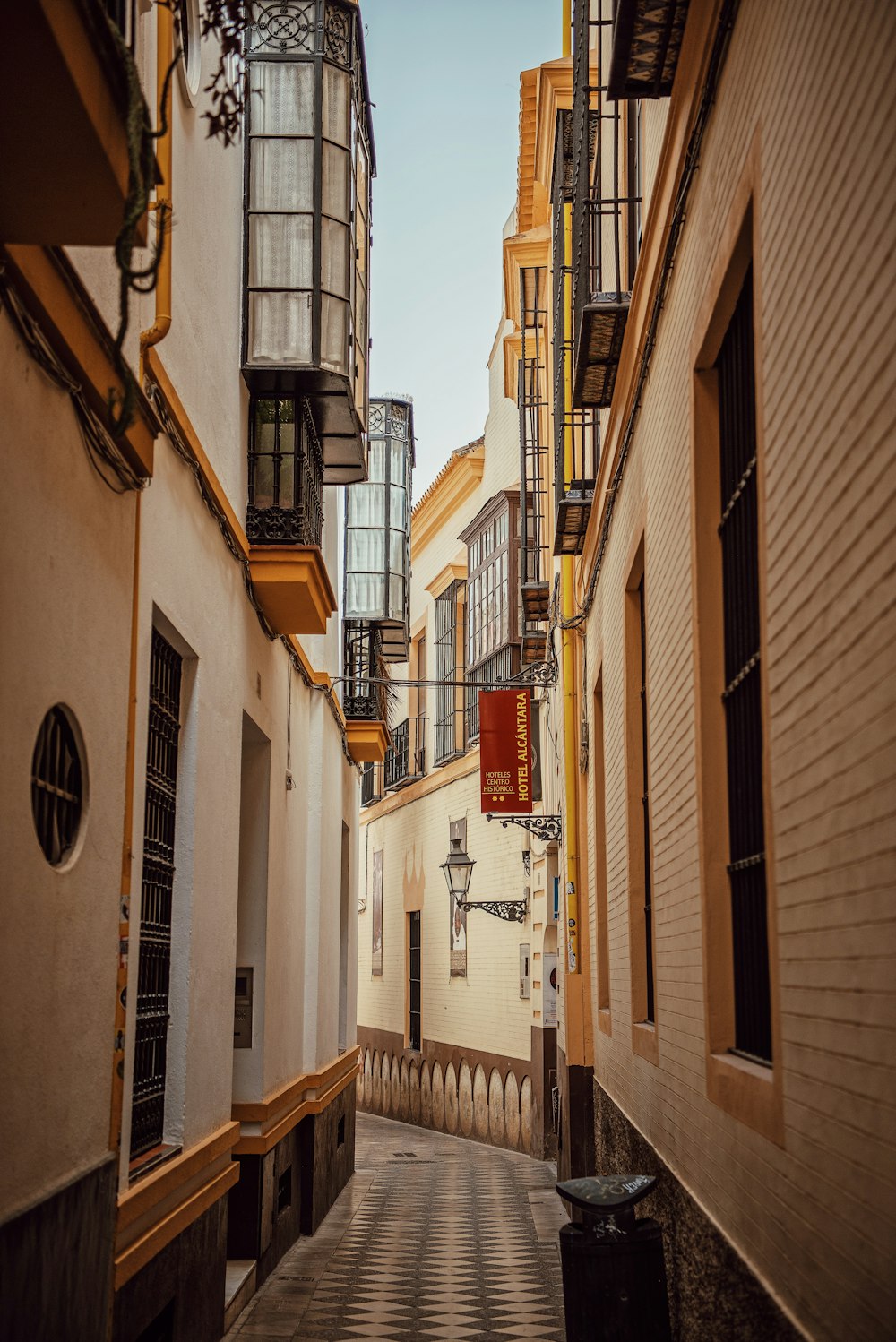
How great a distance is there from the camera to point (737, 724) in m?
5.21

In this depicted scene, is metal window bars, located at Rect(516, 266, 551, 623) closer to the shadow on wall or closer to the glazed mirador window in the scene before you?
the glazed mirador window

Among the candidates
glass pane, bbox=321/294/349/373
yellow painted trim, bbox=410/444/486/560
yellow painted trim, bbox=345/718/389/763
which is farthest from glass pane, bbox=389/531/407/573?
glass pane, bbox=321/294/349/373

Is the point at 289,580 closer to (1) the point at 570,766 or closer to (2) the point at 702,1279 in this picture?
(2) the point at 702,1279

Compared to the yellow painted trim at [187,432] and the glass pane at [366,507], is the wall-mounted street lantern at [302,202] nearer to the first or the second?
the yellow painted trim at [187,432]

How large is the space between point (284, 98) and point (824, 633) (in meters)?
6.79

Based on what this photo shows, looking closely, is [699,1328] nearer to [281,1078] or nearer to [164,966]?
[164,966]

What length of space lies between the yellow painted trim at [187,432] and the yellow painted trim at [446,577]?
1515 centimetres

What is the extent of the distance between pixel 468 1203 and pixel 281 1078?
4.35 m

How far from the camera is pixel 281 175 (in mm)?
8898

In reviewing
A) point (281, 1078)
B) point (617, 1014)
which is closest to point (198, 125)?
point (617, 1014)

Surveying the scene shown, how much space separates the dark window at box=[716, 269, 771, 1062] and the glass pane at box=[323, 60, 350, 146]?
4.50 meters

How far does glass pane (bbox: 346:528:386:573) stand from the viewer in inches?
734

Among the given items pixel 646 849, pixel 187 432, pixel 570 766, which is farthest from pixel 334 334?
pixel 570 766

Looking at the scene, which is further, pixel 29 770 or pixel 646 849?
pixel 646 849
